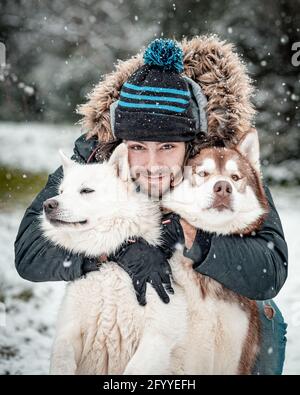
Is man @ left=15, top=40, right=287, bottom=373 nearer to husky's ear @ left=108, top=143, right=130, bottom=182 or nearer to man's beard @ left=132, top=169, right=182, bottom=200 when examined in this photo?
man's beard @ left=132, top=169, right=182, bottom=200

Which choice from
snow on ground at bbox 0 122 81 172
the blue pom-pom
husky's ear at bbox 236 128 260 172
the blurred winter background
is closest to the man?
the blue pom-pom

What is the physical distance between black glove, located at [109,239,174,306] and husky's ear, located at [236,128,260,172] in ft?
2.42

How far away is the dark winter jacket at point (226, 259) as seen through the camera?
265 centimetres

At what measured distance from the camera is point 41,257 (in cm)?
288

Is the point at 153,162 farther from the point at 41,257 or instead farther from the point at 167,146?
the point at 41,257

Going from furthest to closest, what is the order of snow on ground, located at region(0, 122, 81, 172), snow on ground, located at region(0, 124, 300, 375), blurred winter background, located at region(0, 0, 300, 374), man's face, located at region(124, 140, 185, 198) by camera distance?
snow on ground, located at region(0, 122, 81, 172)
blurred winter background, located at region(0, 0, 300, 374)
snow on ground, located at region(0, 124, 300, 375)
man's face, located at region(124, 140, 185, 198)

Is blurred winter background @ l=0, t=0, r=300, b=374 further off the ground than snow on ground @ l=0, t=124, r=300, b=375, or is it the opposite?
blurred winter background @ l=0, t=0, r=300, b=374

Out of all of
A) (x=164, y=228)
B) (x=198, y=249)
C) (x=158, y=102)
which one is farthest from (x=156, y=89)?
(x=198, y=249)

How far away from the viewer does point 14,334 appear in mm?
4434

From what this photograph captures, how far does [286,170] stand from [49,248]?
639 centimetres

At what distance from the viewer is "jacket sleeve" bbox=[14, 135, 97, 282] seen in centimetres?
278

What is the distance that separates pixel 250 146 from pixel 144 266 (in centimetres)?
92

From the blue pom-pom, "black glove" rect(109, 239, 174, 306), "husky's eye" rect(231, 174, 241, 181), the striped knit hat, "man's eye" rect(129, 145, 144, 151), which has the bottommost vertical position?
"black glove" rect(109, 239, 174, 306)

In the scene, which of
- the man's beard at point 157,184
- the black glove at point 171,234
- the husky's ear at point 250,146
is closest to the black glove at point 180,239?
the black glove at point 171,234
